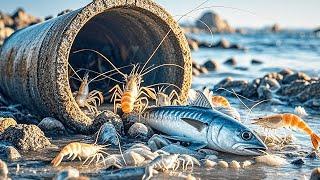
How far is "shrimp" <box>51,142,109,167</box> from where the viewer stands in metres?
5.27

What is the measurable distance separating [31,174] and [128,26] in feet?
14.9

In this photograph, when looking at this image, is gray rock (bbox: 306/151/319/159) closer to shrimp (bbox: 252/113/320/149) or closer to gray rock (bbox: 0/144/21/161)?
shrimp (bbox: 252/113/320/149)

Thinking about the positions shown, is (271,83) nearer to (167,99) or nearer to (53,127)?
(167,99)

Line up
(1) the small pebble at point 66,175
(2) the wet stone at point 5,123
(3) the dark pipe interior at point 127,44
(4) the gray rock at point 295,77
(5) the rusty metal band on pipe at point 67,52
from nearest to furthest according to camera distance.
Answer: (1) the small pebble at point 66,175, (2) the wet stone at point 5,123, (5) the rusty metal band on pipe at point 67,52, (3) the dark pipe interior at point 127,44, (4) the gray rock at point 295,77

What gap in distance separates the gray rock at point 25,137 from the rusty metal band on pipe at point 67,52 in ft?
2.87

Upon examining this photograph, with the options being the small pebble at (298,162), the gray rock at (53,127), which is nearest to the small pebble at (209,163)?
the small pebble at (298,162)

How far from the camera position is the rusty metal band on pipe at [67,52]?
6902mm

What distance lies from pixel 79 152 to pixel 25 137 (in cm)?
81

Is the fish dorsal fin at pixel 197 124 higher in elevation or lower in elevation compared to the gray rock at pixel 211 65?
higher

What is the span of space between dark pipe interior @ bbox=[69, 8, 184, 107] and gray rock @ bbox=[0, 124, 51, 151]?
2473 mm

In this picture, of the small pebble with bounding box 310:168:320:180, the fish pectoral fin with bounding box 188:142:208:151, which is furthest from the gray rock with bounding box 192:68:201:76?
the small pebble with bounding box 310:168:320:180

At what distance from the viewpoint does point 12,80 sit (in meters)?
8.60

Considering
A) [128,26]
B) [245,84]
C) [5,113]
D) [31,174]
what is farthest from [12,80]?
[245,84]

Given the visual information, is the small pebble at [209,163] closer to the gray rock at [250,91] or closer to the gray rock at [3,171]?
the gray rock at [3,171]
